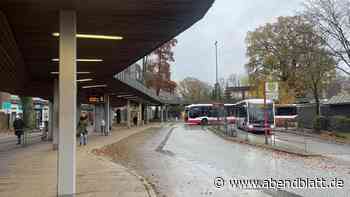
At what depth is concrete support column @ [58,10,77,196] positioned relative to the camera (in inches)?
361

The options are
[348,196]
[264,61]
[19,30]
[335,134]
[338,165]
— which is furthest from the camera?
[264,61]

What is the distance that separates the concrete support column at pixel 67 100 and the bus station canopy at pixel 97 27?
0.45 metres

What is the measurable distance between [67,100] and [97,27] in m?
2.22

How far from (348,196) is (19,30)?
8.91 m

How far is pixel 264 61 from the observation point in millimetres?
58094

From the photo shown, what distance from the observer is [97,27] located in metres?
10.5

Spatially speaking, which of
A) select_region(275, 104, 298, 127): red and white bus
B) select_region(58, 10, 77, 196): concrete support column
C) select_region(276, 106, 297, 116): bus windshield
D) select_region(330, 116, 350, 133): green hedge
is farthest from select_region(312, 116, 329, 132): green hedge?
select_region(58, 10, 77, 196): concrete support column

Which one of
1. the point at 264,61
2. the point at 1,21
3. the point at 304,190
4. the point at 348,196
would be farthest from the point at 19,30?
the point at 264,61

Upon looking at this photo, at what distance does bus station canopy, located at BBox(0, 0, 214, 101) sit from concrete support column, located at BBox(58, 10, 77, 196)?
1.47ft

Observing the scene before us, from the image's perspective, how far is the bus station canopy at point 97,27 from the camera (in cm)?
864

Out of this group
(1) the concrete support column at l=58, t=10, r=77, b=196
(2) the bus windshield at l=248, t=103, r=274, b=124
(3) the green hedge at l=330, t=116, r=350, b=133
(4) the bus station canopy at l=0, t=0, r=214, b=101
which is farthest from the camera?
(2) the bus windshield at l=248, t=103, r=274, b=124

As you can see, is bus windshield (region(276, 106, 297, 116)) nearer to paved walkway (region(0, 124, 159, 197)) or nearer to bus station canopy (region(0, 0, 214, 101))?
bus station canopy (region(0, 0, 214, 101))

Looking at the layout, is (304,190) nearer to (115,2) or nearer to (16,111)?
(115,2)

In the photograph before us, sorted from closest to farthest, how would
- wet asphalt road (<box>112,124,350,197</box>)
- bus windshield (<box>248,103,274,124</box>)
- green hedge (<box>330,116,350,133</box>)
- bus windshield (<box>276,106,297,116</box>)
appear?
wet asphalt road (<box>112,124,350,197</box>)
green hedge (<box>330,116,350,133</box>)
bus windshield (<box>248,103,274,124</box>)
bus windshield (<box>276,106,297,116</box>)
